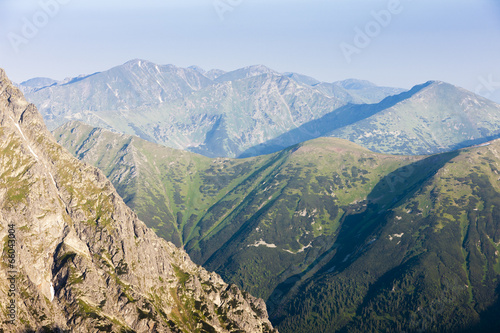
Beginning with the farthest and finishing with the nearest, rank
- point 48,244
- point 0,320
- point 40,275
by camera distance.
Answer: point 48,244 → point 40,275 → point 0,320

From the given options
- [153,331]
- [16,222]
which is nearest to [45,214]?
[16,222]

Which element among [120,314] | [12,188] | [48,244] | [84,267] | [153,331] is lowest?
[153,331]

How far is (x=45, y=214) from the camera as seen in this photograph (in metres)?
198

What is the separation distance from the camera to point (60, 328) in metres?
167

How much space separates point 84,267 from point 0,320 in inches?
1903

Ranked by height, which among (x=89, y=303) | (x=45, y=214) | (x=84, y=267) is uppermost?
(x=45, y=214)

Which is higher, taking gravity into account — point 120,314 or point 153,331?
point 120,314

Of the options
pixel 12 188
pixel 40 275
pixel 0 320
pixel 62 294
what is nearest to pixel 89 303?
pixel 62 294

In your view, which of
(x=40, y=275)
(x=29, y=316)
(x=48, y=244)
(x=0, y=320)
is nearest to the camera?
(x=0, y=320)

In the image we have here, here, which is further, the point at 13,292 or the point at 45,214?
the point at 45,214

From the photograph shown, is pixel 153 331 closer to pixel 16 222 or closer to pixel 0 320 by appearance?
pixel 0 320

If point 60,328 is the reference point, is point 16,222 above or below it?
above

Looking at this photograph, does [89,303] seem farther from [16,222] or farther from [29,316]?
[16,222]

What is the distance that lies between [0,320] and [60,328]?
1051 inches
